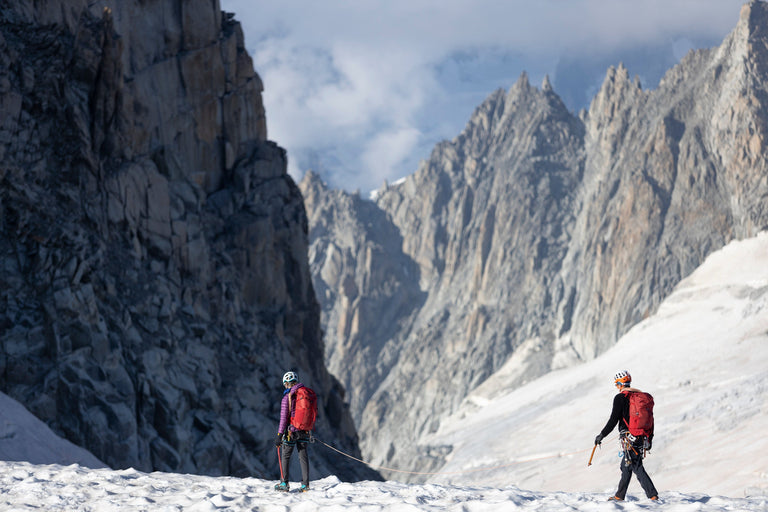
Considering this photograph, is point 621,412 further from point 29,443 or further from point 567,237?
point 567,237

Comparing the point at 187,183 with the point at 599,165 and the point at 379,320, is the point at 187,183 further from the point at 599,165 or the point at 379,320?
the point at 379,320

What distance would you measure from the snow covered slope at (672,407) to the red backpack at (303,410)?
2829cm

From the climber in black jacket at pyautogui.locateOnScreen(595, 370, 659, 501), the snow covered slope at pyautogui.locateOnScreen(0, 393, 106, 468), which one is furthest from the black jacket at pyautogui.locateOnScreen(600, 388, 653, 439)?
the snow covered slope at pyautogui.locateOnScreen(0, 393, 106, 468)

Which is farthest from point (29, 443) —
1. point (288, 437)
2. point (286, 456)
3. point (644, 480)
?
point (644, 480)

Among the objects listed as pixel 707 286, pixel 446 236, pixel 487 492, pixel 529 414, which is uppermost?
pixel 446 236

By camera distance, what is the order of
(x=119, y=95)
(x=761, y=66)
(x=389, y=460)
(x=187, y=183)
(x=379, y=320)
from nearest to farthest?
1. (x=119, y=95)
2. (x=187, y=183)
3. (x=761, y=66)
4. (x=389, y=460)
5. (x=379, y=320)

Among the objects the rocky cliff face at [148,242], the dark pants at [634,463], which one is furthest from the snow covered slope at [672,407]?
the dark pants at [634,463]

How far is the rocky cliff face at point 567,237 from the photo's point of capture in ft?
406

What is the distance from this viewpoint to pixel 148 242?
1368 inches

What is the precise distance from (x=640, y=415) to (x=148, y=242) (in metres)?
28.3

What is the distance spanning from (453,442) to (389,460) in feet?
110

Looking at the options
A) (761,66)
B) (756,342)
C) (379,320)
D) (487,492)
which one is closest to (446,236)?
(379,320)

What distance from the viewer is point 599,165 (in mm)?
163625

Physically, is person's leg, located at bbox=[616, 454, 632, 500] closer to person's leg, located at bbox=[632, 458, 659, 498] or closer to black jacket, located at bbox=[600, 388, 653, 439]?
person's leg, located at bbox=[632, 458, 659, 498]
